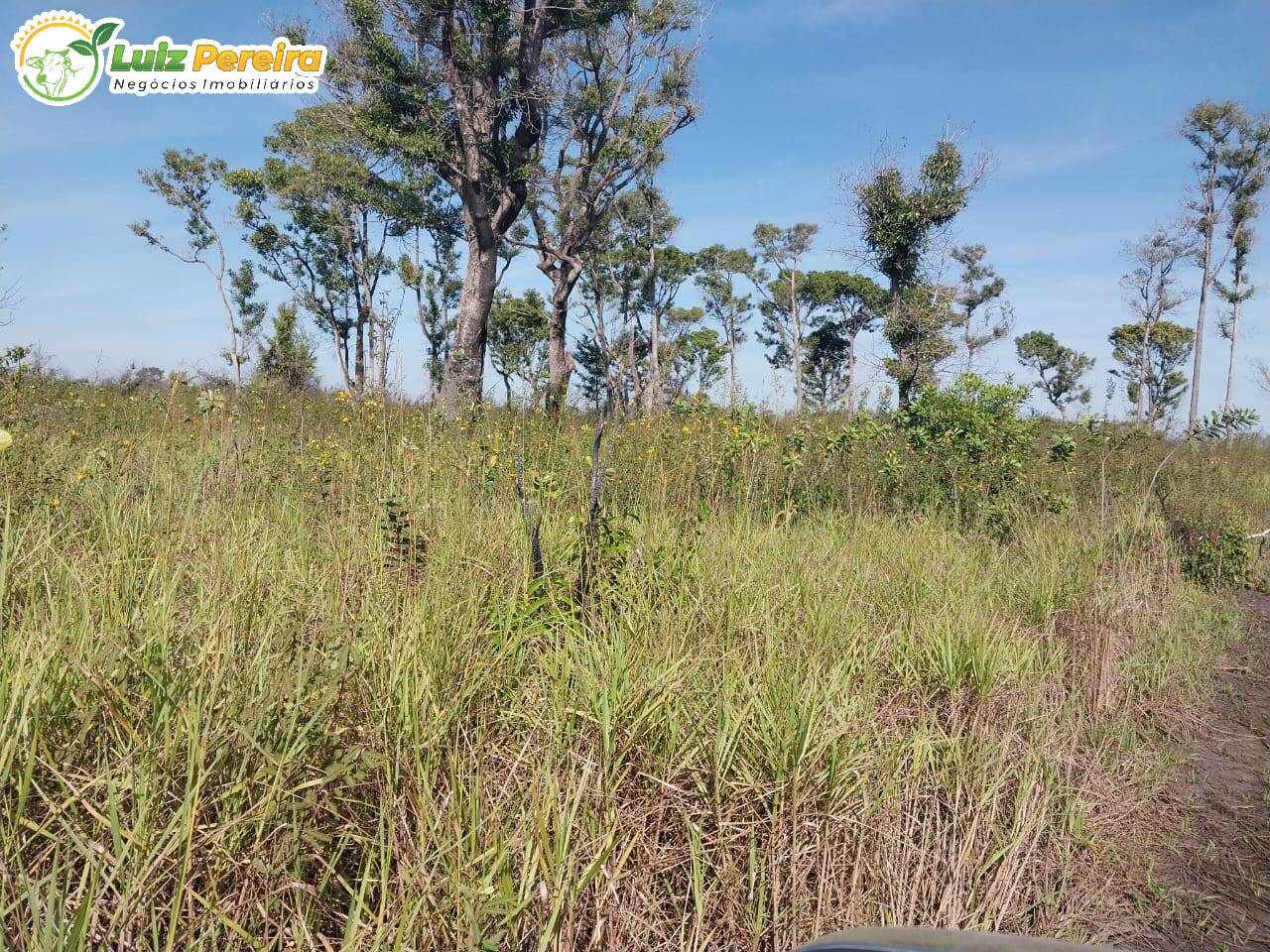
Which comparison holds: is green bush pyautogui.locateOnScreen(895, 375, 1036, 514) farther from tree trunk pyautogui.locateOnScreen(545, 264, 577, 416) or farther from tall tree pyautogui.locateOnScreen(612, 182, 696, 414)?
tall tree pyautogui.locateOnScreen(612, 182, 696, 414)

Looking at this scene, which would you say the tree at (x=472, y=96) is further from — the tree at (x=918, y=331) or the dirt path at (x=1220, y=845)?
the dirt path at (x=1220, y=845)

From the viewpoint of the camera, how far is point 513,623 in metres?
2.86

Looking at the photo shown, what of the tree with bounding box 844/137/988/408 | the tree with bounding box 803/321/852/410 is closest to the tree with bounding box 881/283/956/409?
the tree with bounding box 844/137/988/408

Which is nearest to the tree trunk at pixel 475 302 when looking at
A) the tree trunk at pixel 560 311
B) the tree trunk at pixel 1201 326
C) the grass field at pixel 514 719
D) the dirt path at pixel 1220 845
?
the tree trunk at pixel 560 311

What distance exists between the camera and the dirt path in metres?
2.33

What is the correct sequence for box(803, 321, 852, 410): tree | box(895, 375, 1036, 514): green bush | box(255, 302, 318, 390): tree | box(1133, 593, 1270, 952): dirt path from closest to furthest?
box(1133, 593, 1270, 952): dirt path, box(895, 375, 1036, 514): green bush, box(255, 302, 318, 390): tree, box(803, 321, 852, 410): tree

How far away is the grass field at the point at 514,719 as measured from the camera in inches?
65.2

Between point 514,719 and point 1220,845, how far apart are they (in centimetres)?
254

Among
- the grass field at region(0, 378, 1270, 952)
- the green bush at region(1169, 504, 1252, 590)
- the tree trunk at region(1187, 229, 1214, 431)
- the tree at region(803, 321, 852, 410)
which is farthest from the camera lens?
the tree at region(803, 321, 852, 410)

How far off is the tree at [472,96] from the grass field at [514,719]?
9.24 metres

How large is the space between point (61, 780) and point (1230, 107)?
31213 millimetres

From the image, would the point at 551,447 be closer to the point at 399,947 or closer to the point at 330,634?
the point at 330,634

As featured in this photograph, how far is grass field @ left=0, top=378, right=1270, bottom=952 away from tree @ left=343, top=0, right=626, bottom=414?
9.24 meters

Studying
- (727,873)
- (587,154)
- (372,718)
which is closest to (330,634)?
(372,718)
